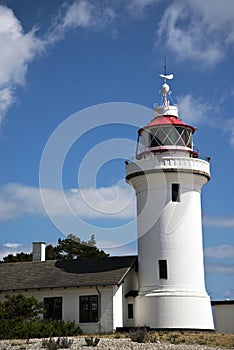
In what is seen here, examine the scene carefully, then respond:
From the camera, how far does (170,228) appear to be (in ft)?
96.5

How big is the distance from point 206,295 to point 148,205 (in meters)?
5.07

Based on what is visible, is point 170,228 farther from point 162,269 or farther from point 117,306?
point 117,306

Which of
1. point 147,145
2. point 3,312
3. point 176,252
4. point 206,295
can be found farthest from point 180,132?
point 3,312

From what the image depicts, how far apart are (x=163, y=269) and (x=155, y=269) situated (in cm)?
39

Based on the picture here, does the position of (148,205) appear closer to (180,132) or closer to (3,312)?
(180,132)

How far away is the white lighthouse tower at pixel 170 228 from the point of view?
28656 mm

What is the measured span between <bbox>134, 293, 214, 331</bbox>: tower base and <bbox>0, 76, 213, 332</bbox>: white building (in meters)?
0.04

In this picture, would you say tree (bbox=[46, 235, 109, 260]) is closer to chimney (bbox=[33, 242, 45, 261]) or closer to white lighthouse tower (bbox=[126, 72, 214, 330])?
chimney (bbox=[33, 242, 45, 261])

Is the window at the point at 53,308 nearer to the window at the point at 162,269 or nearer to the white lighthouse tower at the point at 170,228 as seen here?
the white lighthouse tower at the point at 170,228

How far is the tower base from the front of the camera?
93.0 ft

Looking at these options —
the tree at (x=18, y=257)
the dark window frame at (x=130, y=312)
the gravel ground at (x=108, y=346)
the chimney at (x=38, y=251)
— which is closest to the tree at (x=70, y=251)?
the tree at (x=18, y=257)

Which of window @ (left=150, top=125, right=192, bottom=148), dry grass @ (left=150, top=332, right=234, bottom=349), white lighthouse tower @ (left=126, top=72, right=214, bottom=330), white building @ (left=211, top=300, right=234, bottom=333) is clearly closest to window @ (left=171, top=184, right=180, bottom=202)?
white lighthouse tower @ (left=126, top=72, right=214, bottom=330)

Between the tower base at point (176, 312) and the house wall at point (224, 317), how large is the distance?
2.56 metres

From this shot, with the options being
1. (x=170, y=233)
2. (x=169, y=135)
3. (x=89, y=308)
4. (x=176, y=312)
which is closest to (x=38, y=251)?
(x=89, y=308)
